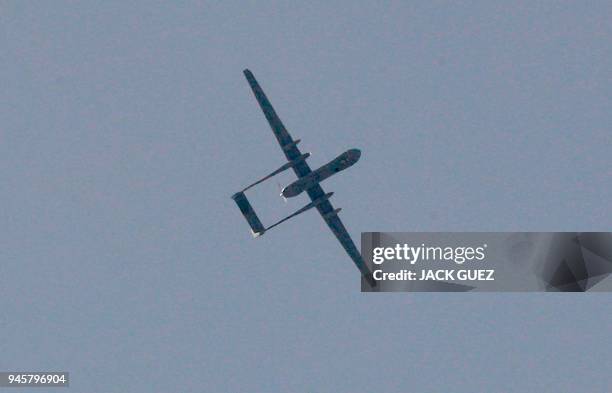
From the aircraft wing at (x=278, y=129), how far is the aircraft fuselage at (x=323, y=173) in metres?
1.52

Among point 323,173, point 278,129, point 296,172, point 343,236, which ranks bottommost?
point 343,236

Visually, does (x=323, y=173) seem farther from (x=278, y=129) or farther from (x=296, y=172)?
(x=278, y=129)

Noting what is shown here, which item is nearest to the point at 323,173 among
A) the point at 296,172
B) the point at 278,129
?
the point at 296,172

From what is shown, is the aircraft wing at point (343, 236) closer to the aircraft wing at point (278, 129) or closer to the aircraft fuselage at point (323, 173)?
the aircraft fuselage at point (323, 173)

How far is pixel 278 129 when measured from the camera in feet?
379

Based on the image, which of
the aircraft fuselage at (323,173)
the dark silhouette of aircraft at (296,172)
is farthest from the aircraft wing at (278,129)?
the aircraft fuselage at (323,173)

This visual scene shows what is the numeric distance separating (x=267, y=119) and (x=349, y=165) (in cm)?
1320

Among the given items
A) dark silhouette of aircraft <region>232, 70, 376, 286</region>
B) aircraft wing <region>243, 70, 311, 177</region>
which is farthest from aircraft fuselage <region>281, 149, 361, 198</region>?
aircraft wing <region>243, 70, 311, 177</region>

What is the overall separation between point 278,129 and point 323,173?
889cm

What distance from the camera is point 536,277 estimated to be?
406 ft

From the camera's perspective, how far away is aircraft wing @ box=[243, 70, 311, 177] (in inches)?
4523

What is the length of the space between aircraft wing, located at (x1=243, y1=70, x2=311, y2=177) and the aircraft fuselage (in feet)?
4.98

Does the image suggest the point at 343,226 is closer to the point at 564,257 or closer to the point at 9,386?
the point at 564,257

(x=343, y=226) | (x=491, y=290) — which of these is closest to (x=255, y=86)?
(x=343, y=226)
